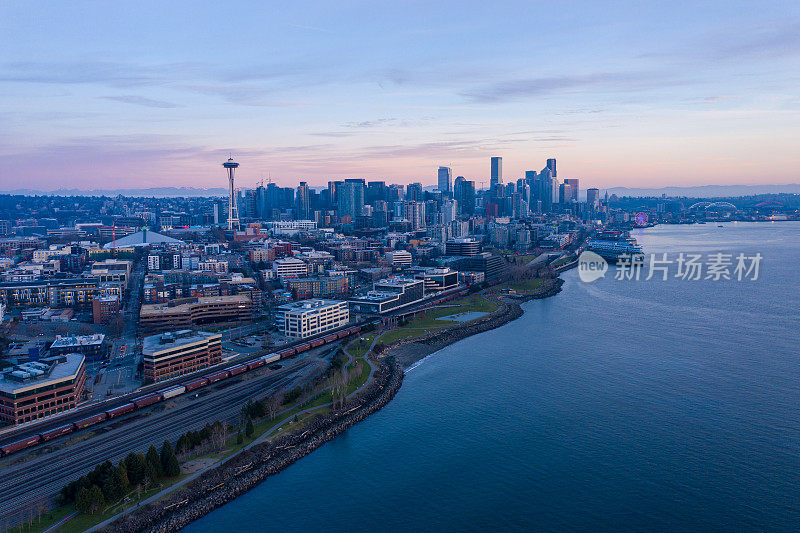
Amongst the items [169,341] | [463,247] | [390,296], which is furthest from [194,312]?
[463,247]

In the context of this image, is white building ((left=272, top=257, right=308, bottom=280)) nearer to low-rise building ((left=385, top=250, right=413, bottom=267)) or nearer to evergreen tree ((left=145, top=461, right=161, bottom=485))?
low-rise building ((left=385, top=250, right=413, bottom=267))

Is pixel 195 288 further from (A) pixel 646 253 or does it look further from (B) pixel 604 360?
(A) pixel 646 253

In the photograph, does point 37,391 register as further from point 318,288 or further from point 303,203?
point 303,203

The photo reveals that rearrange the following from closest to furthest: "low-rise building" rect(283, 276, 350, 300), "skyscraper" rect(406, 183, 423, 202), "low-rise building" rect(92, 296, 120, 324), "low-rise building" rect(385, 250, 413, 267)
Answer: "low-rise building" rect(92, 296, 120, 324) < "low-rise building" rect(283, 276, 350, 300) < "low-rise building" rect(385, 250, 413, 267) < "skyscraper" rect(406, 183, 423, 202)

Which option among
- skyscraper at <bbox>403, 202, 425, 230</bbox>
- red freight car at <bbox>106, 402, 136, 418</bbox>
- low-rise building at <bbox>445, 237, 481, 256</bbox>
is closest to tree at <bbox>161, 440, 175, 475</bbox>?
red freight car at <bbox>106, 402, 136, 418</bbox>

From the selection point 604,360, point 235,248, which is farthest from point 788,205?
point 604,360

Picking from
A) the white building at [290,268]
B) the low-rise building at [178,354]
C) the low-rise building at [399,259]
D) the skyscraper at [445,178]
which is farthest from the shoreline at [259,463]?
the skyscraper at [445,178]
